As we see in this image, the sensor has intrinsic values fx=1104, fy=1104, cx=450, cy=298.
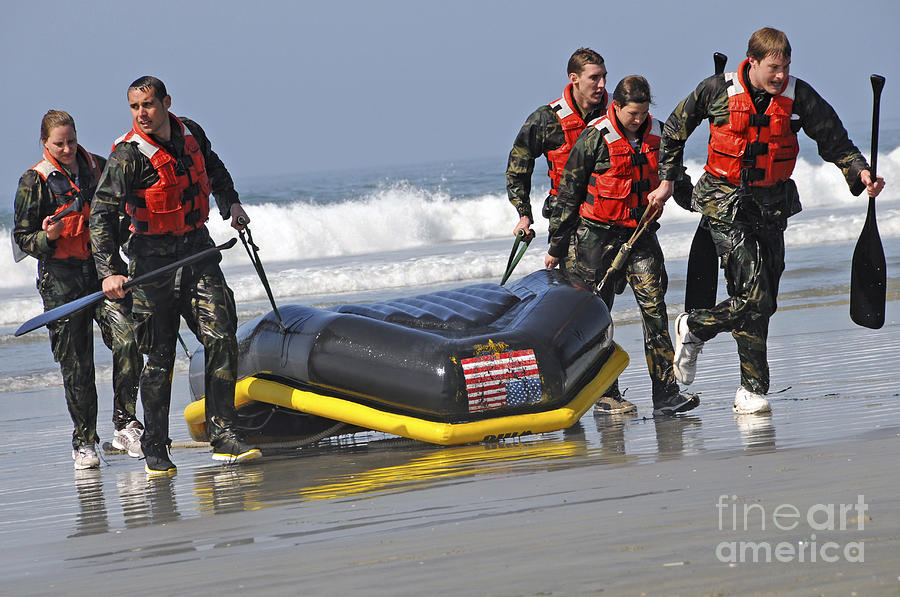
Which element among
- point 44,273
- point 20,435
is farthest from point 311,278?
point 44,273

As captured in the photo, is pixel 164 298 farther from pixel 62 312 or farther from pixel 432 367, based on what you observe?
pixel 432 367

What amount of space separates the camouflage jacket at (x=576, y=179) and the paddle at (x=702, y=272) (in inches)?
19.2

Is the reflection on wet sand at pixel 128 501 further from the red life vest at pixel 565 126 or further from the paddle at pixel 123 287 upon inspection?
the red life vest at pixel 565 126

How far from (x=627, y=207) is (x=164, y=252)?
87.3 inches

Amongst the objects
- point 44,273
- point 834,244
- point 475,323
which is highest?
point 44,273

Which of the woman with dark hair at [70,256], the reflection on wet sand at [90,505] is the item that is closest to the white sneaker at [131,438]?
the woman with dark hair at [70,256]

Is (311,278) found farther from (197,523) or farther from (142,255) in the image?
(197,523)

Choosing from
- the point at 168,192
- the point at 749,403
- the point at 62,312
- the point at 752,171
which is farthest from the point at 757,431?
the point at 62,312

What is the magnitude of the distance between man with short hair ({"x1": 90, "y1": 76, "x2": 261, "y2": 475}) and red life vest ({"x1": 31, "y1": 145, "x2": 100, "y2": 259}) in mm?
739

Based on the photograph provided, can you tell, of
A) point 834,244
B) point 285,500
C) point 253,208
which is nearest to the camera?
point 285,500

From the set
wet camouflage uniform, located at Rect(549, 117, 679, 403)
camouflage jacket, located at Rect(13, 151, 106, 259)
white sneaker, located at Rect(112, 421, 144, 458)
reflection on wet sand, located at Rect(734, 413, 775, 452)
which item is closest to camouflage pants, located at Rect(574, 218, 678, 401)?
wet camouflage uniform, located at Rect(549, 117, 679, 403)

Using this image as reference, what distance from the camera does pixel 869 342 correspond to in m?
6.96

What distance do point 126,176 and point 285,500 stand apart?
158cm

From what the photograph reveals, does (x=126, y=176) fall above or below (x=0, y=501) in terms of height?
above
